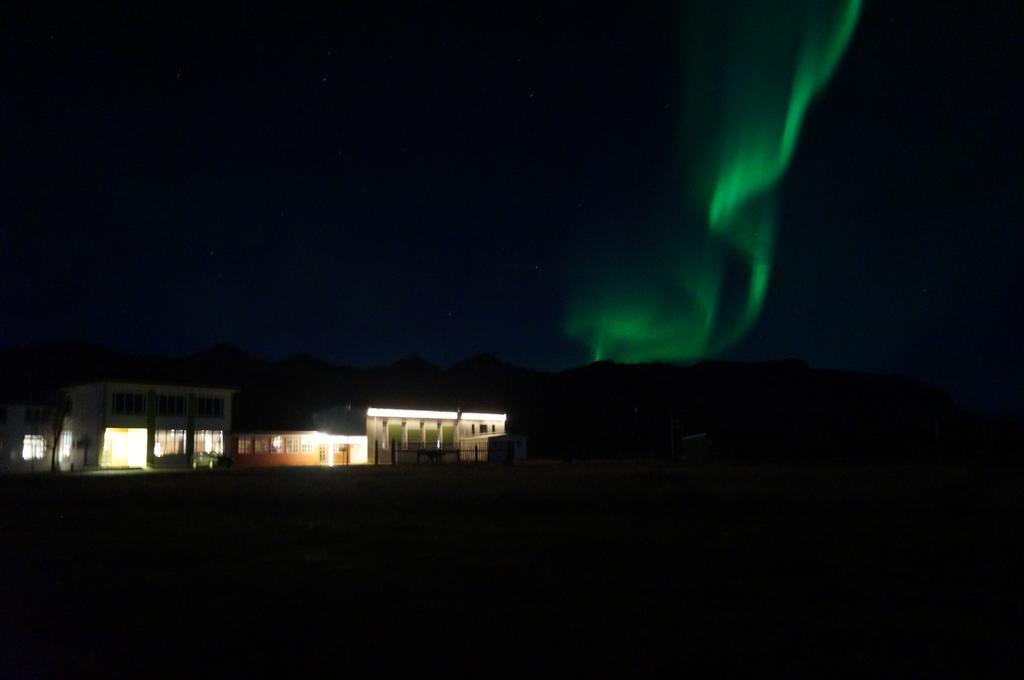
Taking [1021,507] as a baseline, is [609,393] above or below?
above

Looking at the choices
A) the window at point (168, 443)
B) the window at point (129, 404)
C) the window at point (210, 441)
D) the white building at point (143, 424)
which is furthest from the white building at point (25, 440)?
the window at point (210, 441)

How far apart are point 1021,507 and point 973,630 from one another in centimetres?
1090

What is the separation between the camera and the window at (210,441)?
4716cm

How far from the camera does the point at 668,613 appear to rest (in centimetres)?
639

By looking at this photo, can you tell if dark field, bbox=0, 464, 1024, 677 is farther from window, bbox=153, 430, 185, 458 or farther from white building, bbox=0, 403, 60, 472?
white building, bbox=0, 403, 60, 472

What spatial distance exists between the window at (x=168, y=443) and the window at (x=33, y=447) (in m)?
9.29

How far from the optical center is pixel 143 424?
4497 cm

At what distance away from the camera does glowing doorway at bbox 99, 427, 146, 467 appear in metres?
43.8

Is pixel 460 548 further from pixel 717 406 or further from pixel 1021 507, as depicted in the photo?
pixel 717 406

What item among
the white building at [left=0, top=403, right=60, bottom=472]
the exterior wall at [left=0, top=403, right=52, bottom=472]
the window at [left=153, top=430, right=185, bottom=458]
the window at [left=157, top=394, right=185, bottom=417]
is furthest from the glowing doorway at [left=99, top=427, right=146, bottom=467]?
the exterior wall at [left=0, top=403, right=52, bottom=472]

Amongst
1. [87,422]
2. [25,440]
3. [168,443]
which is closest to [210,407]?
[168,443]

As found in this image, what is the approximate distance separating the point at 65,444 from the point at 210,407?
29.7ft

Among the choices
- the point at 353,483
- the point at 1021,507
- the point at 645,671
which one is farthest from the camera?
the point at 353,483

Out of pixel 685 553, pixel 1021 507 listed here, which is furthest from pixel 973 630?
pixel 1021 507
